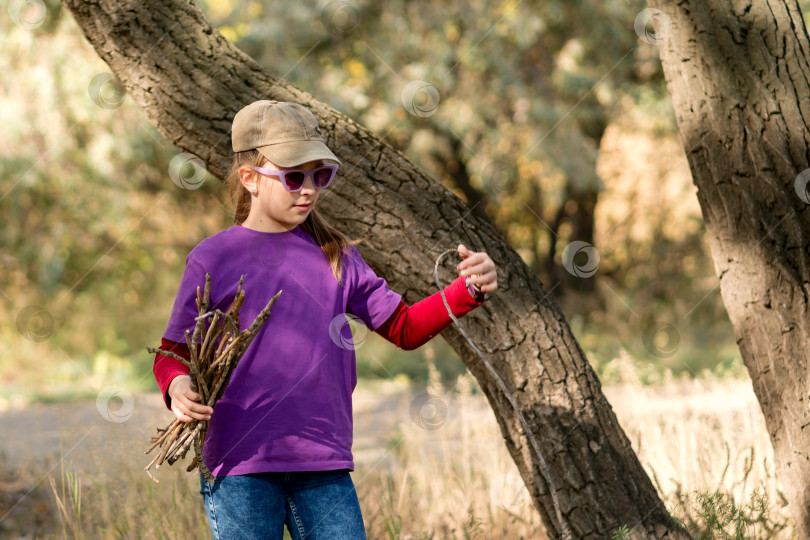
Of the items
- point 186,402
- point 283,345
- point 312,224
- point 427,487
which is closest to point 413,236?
point 312,224

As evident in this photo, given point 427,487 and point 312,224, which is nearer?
point 312,224

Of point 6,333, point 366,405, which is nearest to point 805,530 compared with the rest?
point 366,405

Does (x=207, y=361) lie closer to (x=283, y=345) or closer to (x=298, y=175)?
(x=283, y=345)

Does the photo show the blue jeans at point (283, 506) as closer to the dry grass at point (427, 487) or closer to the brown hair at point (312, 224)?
the brown hair at point (312, 224)

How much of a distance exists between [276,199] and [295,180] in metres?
0.07

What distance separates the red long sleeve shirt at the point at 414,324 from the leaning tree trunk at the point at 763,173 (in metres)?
1.26

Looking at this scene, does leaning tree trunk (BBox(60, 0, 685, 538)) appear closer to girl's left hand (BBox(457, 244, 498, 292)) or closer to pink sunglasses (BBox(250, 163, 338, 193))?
pink sunglasses (BBox(250, 163, 338, 193))

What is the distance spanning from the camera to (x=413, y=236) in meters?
2.92

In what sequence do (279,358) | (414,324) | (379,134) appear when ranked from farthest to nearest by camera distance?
(379,134) → (414,324) → (279,358)

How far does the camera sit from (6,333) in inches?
426

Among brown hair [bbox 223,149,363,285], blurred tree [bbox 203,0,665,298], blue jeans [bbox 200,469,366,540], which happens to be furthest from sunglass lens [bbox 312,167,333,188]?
blurred tree [bbox 203,0,665,298]

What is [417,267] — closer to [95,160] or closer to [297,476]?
[297,476]

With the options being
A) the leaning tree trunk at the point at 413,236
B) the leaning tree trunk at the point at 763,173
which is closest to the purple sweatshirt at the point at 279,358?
the leaning tree trunk at the point at 413,236

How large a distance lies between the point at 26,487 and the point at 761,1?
478 cm
